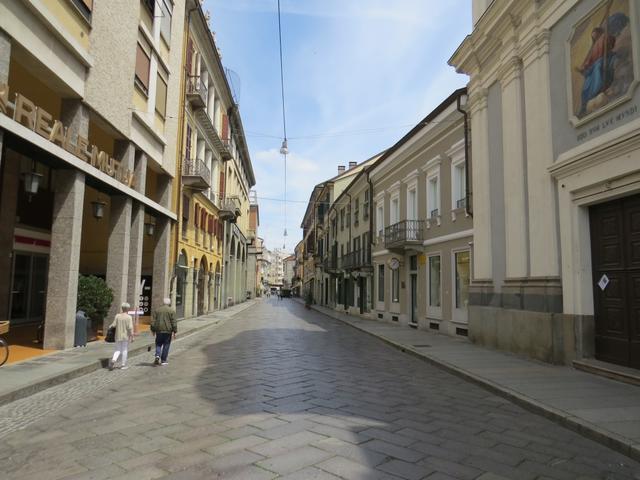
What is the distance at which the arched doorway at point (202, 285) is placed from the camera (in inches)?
1110

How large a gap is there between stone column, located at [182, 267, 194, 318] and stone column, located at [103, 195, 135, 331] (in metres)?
9.09

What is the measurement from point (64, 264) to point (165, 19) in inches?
467

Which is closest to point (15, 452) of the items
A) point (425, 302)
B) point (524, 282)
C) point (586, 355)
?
point (586, 355)

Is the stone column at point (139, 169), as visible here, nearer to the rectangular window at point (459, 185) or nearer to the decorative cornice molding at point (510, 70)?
the rectangular window at point (459, 185)

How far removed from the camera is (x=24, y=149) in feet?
33.4

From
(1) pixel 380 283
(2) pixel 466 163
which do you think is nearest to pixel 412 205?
(2) pixel 466 163

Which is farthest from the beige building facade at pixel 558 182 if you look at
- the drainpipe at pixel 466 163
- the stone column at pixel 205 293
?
the stone column at pixel 205 293

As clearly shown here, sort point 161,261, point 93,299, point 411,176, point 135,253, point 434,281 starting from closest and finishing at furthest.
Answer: point 93,299 → point 135,253 → point 434,281 → point 161,261 → point 411,176

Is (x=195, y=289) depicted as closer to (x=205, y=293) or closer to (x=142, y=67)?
(x=205, y=293)

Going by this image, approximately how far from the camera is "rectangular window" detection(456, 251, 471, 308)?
16062mm

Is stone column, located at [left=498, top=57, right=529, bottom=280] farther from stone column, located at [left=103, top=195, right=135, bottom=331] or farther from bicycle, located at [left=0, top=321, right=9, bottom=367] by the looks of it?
stone column, located at [left=103, top=195, right=135, bottom=331]

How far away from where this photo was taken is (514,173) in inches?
474

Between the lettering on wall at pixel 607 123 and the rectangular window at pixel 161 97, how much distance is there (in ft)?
47.3

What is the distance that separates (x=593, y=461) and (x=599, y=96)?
23.3 feet
